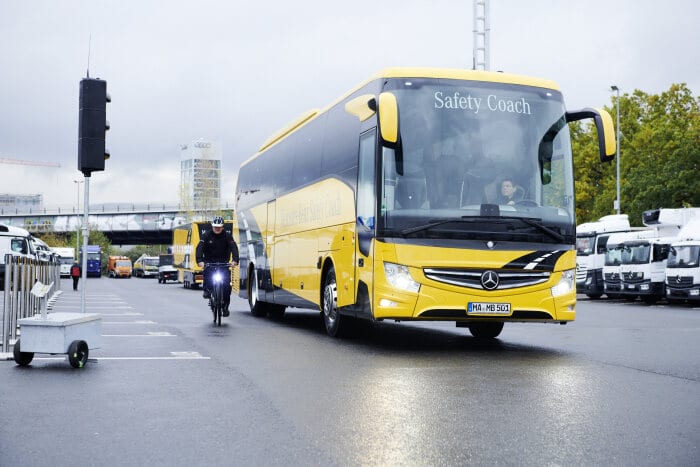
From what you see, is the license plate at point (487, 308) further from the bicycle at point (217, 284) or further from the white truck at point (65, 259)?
the white truck at point (65, 259)

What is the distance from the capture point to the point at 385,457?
5.47 metres

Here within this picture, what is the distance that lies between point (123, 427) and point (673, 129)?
49278 mm

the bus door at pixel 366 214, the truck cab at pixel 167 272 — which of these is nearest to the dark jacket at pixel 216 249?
the bus door at pixel 366 214

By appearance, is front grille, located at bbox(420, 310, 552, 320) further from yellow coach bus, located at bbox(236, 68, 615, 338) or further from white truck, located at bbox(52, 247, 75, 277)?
white truck, located at bbox(52, 247, 75, 277)

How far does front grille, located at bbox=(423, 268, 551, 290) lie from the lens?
38.4ft

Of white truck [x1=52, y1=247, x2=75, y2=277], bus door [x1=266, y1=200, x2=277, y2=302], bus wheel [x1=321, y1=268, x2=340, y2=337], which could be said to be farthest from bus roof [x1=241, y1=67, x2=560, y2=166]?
white truck [x1=52, y1=247, x2=75, y2=277]

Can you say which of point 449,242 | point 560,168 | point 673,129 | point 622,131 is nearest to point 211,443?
point 449,242

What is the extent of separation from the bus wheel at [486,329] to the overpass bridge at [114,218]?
→ 286ft

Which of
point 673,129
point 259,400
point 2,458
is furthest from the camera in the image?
point 673,129

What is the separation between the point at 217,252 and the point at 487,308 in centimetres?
706

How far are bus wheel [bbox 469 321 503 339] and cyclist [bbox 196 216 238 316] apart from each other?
16.1ft

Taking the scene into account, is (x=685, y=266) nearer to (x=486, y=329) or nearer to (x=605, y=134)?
(x=486, y=329)

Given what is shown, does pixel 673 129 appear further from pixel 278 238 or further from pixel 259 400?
pixel 259 400

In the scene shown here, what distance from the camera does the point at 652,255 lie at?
36.2 metres
